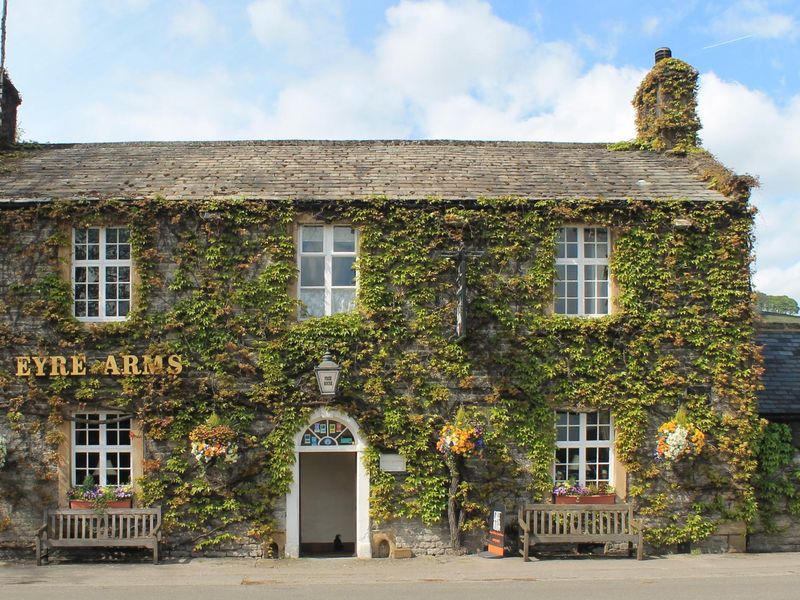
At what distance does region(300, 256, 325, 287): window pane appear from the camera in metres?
14.6

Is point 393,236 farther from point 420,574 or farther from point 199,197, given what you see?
point 420,574

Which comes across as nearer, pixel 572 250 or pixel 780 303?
pixel 572 250

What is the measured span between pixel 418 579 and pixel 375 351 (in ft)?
13.0

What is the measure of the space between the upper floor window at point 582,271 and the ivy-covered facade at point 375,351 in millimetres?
42

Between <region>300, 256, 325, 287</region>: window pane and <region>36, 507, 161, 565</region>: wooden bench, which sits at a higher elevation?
<region>300, 256, 325, 287</region>: window pane

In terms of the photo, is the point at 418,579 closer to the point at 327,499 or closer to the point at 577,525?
the point at 577,525

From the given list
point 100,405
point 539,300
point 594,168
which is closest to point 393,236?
point 539,300

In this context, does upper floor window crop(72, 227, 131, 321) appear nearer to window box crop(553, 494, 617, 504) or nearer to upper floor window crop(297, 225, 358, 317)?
upper floor window crop(297, 225, 358, 317)

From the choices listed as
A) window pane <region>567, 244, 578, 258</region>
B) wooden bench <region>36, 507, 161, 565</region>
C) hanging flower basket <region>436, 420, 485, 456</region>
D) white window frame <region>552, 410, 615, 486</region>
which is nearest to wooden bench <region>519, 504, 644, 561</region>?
white window frame <region>552, 410, 615, 486</region>

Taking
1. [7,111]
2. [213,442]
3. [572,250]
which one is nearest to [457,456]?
[213,442]

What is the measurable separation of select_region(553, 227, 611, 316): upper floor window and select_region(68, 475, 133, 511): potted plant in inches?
324

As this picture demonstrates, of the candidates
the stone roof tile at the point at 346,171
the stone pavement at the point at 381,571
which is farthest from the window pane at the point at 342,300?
the stone pavement at the point at 381,571

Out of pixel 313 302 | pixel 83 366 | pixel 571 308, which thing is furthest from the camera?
pixel 571 308

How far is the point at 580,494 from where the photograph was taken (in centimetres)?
1430
